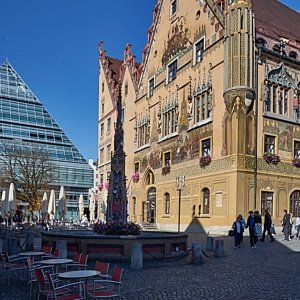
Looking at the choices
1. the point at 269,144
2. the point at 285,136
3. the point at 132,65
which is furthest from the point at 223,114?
the point at 132,65

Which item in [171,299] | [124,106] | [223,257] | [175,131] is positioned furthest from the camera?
[124,106]

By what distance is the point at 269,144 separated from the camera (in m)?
30.2

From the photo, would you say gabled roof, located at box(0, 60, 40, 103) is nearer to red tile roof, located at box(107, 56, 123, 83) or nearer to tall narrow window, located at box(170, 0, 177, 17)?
red tile roof, located at box(107, 56, 123, 83)

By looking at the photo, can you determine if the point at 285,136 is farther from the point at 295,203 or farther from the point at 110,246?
the point at 110,246

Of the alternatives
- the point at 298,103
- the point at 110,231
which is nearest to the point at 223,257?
the point at 110,231

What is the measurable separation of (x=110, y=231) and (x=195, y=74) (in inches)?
762

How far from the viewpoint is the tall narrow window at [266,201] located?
29266 millimetres

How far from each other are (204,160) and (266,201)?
4.93 metres

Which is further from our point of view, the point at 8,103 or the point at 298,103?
the point at 8,103

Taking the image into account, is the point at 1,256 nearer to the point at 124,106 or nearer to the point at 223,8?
the point at 223,8

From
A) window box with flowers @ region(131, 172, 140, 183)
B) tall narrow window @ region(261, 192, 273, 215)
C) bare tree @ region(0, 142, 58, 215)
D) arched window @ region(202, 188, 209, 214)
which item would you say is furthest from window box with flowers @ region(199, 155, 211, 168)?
bare tree @ region(0, 142, 58, 215)

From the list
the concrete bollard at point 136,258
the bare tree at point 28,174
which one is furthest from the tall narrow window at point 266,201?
the bare tree at point 28,174

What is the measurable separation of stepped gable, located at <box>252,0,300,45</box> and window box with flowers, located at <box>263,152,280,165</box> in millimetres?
8336

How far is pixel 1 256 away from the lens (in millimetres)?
14008
